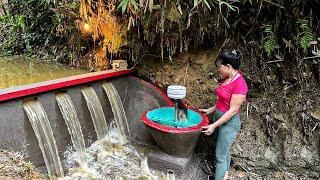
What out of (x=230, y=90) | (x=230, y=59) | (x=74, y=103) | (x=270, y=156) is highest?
(x=230, y=59)

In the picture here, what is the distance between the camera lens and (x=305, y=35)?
422cm

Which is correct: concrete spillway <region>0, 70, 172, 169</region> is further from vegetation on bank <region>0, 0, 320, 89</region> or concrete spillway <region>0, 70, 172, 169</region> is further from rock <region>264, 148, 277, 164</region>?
rock <region>264, 148, 277, 164</region>

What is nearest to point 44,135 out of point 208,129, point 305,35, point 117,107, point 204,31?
point 117,107

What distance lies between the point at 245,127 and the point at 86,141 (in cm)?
248

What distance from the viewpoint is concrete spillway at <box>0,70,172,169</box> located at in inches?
142

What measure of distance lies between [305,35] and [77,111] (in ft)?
11.4

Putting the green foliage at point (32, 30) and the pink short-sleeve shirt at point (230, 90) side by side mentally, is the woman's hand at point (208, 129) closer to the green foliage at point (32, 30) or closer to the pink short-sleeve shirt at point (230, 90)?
the pink short-sleeve shirt at point (230, 90)

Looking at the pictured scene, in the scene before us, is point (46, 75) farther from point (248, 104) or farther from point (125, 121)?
point (248, 104)

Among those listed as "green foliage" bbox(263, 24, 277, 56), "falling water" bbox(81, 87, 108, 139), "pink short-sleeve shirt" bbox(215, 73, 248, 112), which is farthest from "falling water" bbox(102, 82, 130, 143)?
"green foliage" bbox(263, 24, 277, 56)

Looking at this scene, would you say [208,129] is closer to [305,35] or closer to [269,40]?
[269,40]

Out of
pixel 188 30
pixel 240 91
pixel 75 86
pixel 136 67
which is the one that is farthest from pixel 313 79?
pixel 75 86

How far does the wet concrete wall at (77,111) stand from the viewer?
3.61 m

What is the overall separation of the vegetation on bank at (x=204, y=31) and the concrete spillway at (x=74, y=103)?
0.63 m

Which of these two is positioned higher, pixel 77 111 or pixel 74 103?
pixel 74 103
